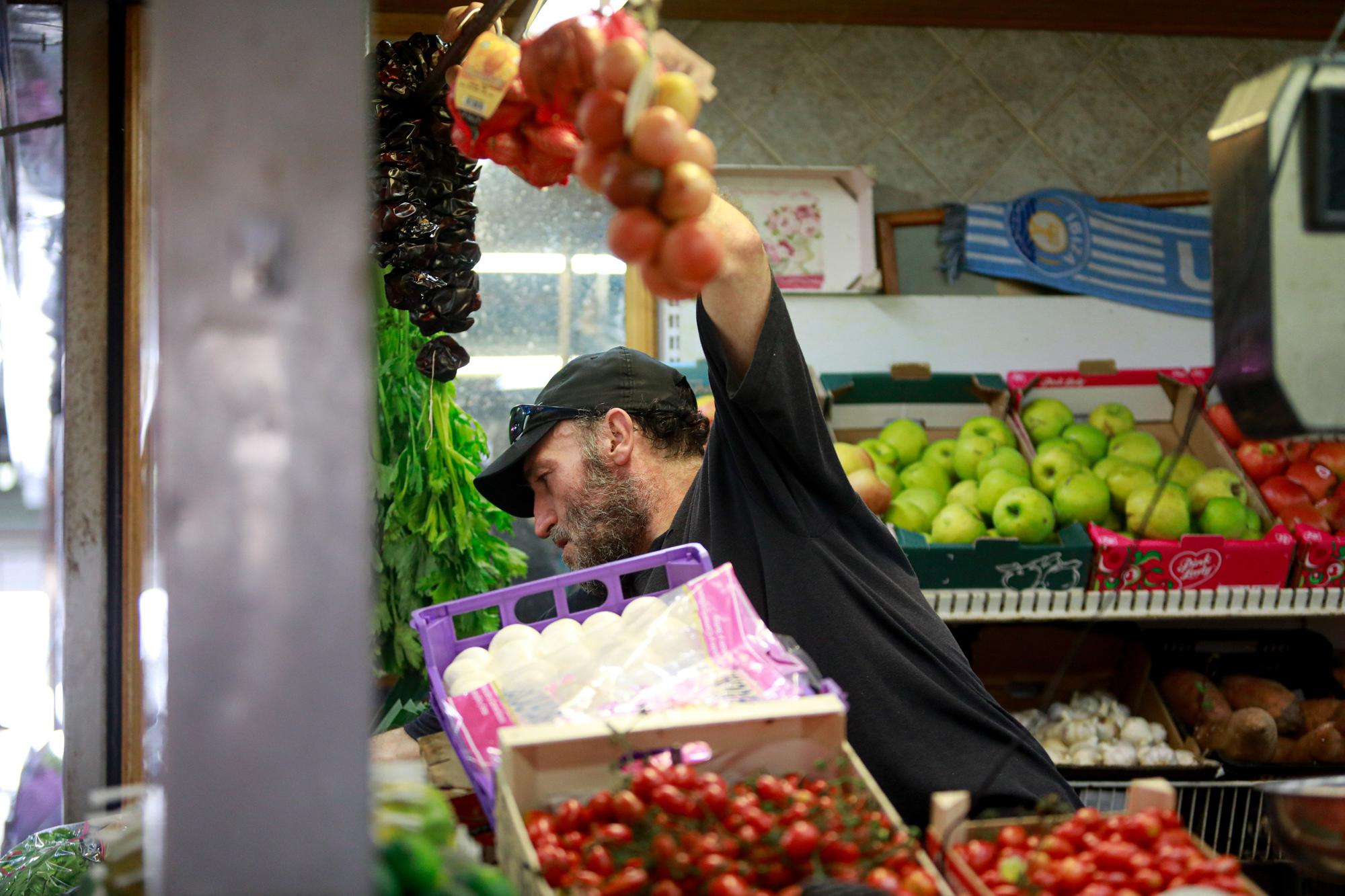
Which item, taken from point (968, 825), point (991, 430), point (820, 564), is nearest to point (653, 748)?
point (968, 825)

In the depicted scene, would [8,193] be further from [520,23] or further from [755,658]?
[755,658]

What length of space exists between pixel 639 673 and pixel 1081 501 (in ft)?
7.17

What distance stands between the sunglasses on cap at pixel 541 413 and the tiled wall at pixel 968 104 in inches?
74.9

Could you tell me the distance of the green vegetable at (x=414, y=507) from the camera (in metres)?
2.39

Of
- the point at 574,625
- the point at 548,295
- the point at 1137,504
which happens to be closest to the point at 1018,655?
the point at 1137,504

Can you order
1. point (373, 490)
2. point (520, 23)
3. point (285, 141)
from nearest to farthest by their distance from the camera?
1. point (285, 141)
2. point (520, 23)
3. point (373, 490)

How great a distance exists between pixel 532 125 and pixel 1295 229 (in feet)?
2.96

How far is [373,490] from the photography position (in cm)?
237

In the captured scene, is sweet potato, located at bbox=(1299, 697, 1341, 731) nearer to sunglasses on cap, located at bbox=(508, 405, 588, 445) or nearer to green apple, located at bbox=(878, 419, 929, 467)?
green apple, located at bbox=(878, 419, 929, 467)

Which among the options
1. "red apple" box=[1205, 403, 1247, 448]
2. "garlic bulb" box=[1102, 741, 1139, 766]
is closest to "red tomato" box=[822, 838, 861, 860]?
"garlic bulb" box=[1102, 741, 1139, 766]

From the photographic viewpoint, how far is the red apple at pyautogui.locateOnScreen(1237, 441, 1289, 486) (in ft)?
11.1

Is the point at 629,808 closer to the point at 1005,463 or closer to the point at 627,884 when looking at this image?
the point at 627,884

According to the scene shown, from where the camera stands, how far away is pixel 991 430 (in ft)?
11.5

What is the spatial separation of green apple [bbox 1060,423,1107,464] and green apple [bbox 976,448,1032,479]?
214mm
